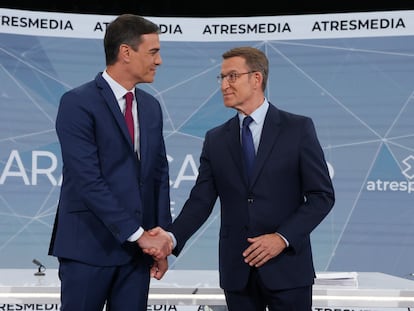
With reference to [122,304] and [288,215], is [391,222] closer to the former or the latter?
[288,215]

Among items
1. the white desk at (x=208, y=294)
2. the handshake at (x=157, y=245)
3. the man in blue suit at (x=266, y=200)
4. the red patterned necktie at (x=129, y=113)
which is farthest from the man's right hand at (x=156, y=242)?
the white desk at (x=208, y=294)

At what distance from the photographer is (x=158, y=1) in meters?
5.33

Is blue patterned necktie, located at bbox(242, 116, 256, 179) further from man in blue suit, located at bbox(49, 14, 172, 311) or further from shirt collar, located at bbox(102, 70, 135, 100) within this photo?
shirt collar, located at bbox(102, 70, 135, 100)

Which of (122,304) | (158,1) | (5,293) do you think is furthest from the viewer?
(158,1)

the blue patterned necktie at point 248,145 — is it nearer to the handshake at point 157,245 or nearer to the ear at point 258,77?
the ear at point 258,77

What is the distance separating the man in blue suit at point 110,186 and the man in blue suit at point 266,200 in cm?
28

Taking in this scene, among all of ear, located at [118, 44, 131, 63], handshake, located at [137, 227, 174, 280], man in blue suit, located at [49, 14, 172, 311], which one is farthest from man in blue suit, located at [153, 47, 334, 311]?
ear, located at [118, 44, 131, 63]

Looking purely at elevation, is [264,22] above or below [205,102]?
above

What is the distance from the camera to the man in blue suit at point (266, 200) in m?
2.47

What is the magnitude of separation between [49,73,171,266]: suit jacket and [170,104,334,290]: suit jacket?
33 centimetres

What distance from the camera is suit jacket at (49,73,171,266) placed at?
7.45 ft

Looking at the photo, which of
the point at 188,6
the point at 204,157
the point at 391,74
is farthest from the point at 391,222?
the point at 204,157

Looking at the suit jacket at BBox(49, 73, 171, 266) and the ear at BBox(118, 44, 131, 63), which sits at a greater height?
the ear at BBox(118, 44, 131, 63)

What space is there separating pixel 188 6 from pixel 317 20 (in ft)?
3.21
